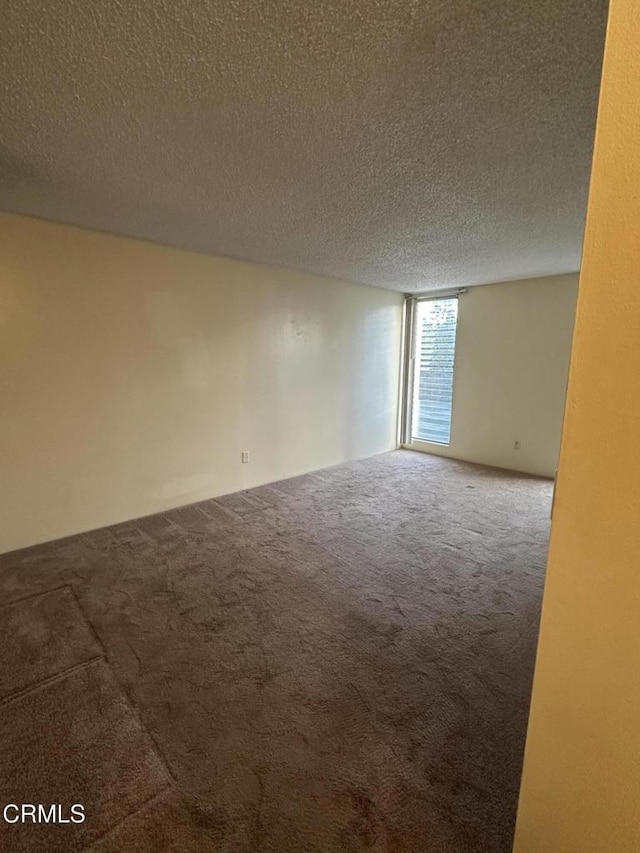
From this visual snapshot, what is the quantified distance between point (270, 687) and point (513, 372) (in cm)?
446

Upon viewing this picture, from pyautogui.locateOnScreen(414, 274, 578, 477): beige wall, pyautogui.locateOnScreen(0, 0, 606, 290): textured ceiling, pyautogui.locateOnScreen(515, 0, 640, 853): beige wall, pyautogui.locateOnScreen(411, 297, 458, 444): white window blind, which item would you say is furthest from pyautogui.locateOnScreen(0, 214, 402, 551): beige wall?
pyautogui.locateOnScreen(515, 0, 640, 853): beige wall

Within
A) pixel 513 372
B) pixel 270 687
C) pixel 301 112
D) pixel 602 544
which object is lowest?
pixel 270 687

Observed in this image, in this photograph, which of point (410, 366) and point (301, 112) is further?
point (410, 366)

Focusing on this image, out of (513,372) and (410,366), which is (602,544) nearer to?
(513,372)

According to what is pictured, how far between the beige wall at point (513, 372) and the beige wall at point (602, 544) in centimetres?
425

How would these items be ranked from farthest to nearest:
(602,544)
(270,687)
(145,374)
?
(145,374), (270,687), (602,544)

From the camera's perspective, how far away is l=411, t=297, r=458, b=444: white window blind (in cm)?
543

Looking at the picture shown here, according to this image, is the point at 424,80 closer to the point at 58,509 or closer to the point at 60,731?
the point at 60,731

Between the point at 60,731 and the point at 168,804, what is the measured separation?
1.75ft
